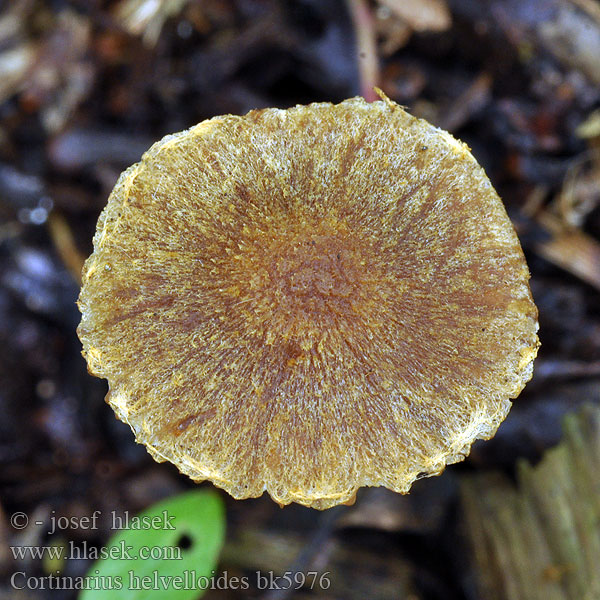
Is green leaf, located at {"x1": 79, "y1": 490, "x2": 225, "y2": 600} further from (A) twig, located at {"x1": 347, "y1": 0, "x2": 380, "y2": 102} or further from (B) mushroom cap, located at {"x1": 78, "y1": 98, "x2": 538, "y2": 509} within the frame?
(A) twig, located at {"x1": 347, "y1": 0, "x2": 380, "y2": 102}

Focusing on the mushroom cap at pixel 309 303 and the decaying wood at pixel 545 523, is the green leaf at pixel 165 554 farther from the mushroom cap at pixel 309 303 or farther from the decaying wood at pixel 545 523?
the decaying wood at pixel 545 523

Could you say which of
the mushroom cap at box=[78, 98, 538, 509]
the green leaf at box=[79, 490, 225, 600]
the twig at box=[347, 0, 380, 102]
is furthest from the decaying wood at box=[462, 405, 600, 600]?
the twig at box=[347, 0, 380, 102]

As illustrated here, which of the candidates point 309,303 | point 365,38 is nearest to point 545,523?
point 309,303

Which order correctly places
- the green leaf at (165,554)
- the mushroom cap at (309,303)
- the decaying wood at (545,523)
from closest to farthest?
the mushroom cap at (309,303) < the decaying wood at (545,523) < the green leaf at (165,554)

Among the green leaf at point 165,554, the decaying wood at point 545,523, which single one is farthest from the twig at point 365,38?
the green leaf at point 165,554

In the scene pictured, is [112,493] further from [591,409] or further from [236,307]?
[591,409]

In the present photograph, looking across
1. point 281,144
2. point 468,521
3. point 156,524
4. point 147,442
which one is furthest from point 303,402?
point 468,521

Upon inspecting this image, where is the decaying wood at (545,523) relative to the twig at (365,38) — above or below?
below

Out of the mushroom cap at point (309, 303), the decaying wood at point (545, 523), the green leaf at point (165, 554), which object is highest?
the mushroom cap at point (309, 303)
